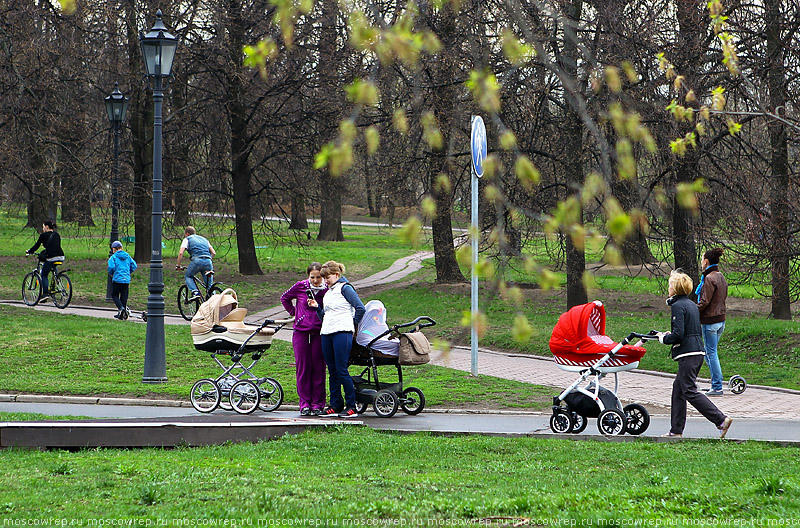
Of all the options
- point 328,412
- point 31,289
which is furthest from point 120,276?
point 328,412

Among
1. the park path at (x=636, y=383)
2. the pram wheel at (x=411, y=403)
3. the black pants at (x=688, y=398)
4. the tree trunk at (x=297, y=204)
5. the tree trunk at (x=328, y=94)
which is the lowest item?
the park path at (x=636, y=383)

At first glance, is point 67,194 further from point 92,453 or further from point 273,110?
point 92,453

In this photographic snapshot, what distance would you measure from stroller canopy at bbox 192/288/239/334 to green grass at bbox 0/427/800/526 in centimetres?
275

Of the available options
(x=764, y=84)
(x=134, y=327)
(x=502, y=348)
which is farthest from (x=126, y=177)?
(x=764, y=84)

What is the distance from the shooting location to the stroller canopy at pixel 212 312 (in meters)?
12.0

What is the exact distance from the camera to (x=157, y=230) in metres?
15.2

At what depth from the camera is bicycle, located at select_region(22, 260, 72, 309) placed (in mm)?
23875

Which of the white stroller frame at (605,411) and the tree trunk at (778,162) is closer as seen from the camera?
the white stroller frame at (605,411)

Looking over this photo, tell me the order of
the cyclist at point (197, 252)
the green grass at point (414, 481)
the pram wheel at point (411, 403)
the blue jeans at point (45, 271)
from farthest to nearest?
the blue jeans at point (45, 271), the cyclist at point (197, 252), the pram wheel at point (411, 403), the green grass at point (414, 481)

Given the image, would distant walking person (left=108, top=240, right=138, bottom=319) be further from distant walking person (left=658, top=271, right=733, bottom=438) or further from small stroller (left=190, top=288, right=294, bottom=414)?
distant walking person (left=658, top=271, right=733, bottom=438)

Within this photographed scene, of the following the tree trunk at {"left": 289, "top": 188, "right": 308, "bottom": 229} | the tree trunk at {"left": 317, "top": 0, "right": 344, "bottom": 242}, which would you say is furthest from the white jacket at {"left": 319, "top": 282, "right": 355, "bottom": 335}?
the tree trunk at {"left": 289, "top": 188, "right": 308, "bottom": 229}

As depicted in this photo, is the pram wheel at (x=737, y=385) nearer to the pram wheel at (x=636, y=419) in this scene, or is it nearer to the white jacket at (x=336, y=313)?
the pram wheel at (x=636, y=419)

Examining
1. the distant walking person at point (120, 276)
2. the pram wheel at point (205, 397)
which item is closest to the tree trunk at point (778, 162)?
the pram wheel at point (205, 397)

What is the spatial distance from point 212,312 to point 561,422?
4527 mm
